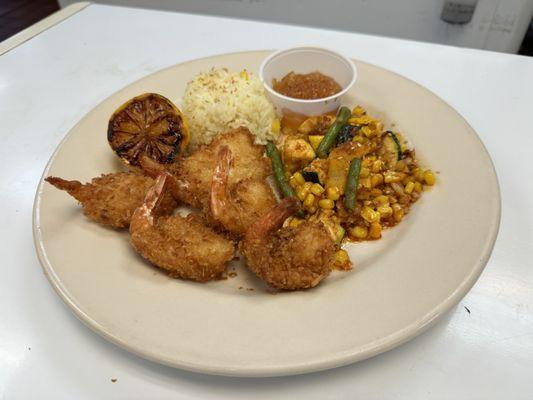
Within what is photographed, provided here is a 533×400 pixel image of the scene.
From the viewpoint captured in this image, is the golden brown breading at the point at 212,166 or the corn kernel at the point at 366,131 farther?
the corn kernel at the point at 366,131

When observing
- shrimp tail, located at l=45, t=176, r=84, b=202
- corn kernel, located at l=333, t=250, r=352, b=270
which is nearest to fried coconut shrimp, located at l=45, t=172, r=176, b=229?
shrimp tail, located at l=45, t=176, r=84, b=202

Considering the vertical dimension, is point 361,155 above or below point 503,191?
above

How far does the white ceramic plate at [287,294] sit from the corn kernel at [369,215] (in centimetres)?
11

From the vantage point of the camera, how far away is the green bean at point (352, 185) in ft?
7.07

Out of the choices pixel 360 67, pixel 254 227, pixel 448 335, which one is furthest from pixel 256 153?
pixel 448 335

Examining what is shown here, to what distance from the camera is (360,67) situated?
286cm

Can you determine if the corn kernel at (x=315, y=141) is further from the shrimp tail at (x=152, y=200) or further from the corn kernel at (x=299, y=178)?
the shrimp tail at (x=152, y=200)

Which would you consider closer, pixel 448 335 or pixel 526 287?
pixel 448 335

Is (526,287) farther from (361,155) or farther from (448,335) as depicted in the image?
(361,155)

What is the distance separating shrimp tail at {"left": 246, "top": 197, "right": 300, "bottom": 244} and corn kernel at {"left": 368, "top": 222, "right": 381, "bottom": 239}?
1.51ft

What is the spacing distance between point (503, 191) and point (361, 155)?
79 cm

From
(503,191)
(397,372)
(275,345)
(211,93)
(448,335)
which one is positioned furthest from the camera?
(211,93)

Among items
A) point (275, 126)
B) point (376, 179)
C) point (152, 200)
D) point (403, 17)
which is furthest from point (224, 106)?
point (403, 17)

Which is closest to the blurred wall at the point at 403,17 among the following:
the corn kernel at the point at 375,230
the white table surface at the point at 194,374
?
the white table surface at the point at 194,374
